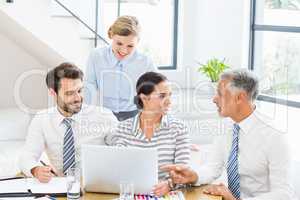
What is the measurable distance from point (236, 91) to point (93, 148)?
81cm

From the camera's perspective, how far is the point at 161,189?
2377 mm

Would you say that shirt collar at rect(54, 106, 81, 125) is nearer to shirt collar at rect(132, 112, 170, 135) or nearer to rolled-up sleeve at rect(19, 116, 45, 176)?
rolled-up sleeve at rect(19, 116, 45, 176)

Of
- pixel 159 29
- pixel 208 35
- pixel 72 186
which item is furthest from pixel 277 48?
pixel 72 186

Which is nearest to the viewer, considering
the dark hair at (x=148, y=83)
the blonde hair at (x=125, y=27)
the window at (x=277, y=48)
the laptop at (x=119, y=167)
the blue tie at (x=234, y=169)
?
the laptop at (x=119, y=167)

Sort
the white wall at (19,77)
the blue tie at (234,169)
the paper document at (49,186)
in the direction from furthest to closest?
the white wall at (19,77) → the blue tie at (234,169) → the paper document at (49,186)

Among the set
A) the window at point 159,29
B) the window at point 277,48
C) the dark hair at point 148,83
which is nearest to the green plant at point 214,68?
the window at point 277,48

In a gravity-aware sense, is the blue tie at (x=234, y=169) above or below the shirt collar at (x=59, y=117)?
below

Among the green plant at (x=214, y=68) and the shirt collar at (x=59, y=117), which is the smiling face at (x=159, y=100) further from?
the green plant at (x=214, y=68)

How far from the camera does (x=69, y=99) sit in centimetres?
282

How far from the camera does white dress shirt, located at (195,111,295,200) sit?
99.6 inches

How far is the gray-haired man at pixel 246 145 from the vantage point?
2.60 metres

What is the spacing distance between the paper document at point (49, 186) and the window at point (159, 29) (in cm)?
315

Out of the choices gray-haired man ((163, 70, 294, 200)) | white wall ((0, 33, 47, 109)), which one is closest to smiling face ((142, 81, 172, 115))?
gray-haired man ((163, 70, 294, 200))

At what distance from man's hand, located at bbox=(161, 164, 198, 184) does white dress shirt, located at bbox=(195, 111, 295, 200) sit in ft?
0.17
